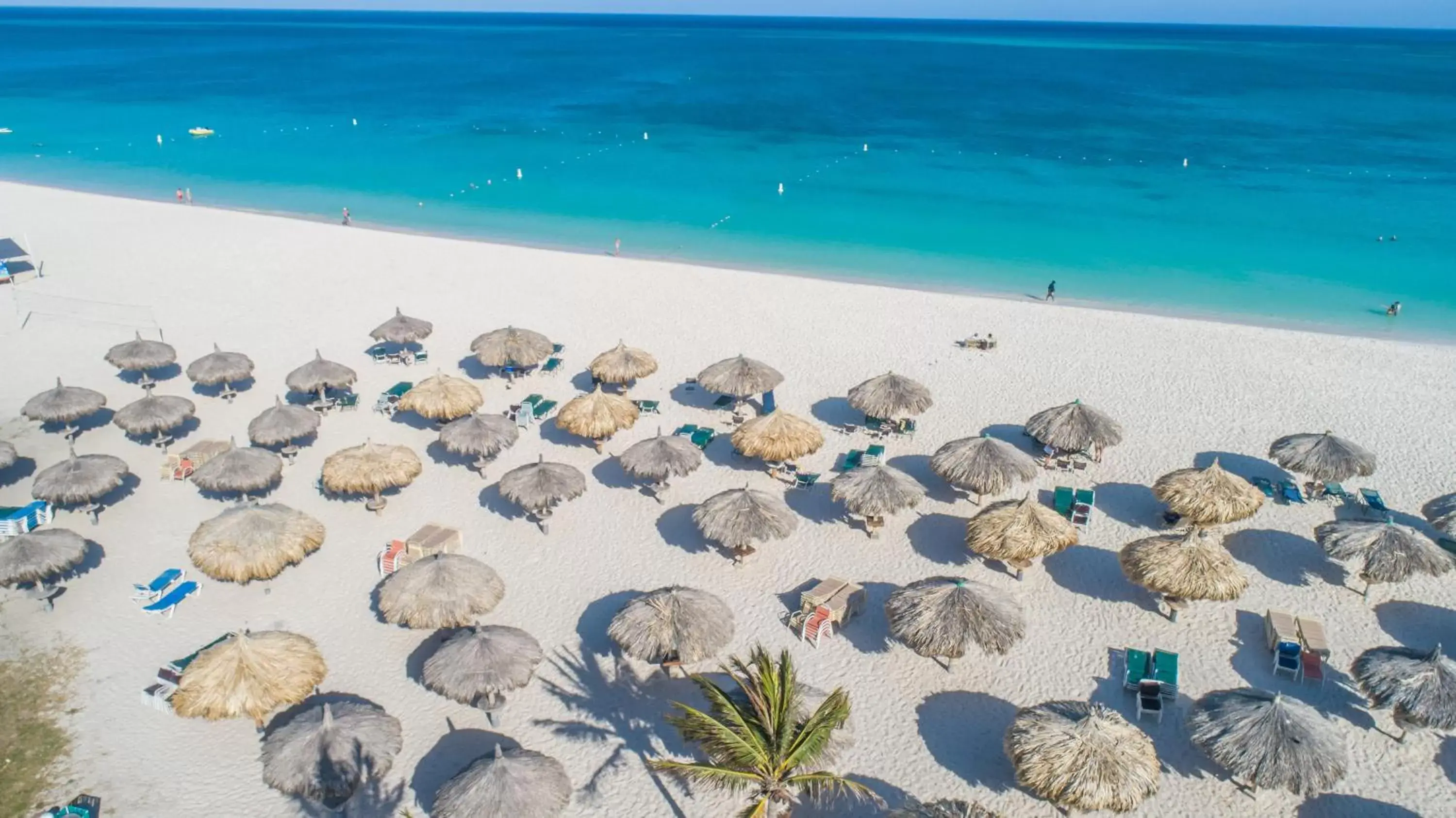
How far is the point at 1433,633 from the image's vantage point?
42.3ft

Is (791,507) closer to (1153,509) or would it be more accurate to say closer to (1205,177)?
(1153,509)

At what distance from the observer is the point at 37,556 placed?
13.3 m

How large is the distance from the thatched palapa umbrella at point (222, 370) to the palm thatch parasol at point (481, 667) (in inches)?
451

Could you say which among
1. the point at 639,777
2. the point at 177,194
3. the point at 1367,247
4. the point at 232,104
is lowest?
the point at 639,777

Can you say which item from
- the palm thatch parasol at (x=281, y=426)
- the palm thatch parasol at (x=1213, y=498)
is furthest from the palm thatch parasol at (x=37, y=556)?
the palm thatch parasol at (x=1213, y=498)

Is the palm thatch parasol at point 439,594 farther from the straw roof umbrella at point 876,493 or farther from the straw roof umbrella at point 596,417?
the straw roof umbrella at point 876,493

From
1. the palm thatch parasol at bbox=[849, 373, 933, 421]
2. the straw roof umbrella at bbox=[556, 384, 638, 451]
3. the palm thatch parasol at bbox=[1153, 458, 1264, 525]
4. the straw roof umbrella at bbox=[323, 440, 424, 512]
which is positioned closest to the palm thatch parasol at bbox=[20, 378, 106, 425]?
the straw roof umbrella at bbox=[323, 440, 424, 512]

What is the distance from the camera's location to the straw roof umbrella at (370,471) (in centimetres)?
1542

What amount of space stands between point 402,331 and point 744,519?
12.0 meters

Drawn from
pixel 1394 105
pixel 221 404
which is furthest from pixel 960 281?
pixel 1394 105

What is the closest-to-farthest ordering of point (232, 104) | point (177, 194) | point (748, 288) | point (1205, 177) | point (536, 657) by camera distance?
point (536, 657), point (748, 288), point (177, 194), point (1205, 177), point (232, 104)

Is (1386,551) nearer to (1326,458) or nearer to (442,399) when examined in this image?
(1326,458)

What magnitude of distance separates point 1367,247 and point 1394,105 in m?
52.9

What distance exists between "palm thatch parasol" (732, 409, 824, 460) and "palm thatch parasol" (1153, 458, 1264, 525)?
21.3ft
